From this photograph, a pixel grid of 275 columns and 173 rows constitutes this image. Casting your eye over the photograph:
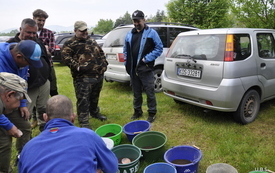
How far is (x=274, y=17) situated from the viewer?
8.73m

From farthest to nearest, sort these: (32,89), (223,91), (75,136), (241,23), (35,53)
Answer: (241,23) < (223,91) < (32,89) < (35,53) < (75,136)

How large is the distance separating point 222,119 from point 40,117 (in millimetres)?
3337

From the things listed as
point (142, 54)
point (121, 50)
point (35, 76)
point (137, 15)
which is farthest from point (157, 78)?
point (35, 76)

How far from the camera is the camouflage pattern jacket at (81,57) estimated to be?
349cm

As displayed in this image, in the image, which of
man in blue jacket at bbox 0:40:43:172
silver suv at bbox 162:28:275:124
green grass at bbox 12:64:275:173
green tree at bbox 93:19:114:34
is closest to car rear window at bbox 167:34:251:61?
silver suv at bbox 162:28:275:124

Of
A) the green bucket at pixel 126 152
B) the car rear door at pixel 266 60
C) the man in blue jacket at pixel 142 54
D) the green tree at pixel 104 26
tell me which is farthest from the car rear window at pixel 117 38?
the green tree at pixel 104 26

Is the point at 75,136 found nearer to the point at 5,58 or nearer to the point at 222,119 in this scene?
the point at 5,58

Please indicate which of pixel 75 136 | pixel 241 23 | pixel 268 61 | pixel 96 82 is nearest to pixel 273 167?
pixel 268 61

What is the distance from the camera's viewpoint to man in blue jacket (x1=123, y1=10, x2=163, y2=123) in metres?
3.75

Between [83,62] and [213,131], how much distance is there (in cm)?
254

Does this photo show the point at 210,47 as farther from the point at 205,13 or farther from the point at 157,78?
the point at 205,13

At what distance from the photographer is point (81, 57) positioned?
356 centimetres

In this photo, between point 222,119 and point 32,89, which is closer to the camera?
point 32,89

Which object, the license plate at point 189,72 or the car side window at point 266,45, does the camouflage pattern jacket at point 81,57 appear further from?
the car side window at point 266,45
